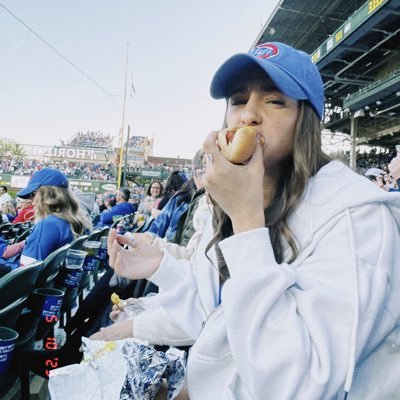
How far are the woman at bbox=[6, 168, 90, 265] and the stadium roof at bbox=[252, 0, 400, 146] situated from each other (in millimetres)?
12358

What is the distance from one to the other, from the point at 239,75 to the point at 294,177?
33 cm

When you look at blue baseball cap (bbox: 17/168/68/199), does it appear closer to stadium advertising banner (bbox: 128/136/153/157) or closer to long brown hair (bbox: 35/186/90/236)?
long brown hair (bbox: 35/186/90/236)

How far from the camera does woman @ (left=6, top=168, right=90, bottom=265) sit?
2.83 m

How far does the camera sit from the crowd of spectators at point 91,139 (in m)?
66.7

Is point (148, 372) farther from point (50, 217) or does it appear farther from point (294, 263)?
point (50, 217)

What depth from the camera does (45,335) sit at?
250 cm

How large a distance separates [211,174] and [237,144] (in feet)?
0.29

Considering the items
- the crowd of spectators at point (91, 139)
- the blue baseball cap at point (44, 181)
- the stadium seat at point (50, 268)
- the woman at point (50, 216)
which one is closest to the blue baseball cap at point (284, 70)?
the stadium seat at point (50, 268)

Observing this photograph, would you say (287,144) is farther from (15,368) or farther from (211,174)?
(15,368)

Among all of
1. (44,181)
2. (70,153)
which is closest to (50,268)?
(44,181)

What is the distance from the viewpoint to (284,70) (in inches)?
34.6

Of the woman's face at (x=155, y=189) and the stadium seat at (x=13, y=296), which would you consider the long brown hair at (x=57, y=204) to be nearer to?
the stadium seat at (x=13, y=296)

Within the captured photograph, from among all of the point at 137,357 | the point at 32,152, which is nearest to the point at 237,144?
the point at 137,357

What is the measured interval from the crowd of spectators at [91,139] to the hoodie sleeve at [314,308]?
222ft
